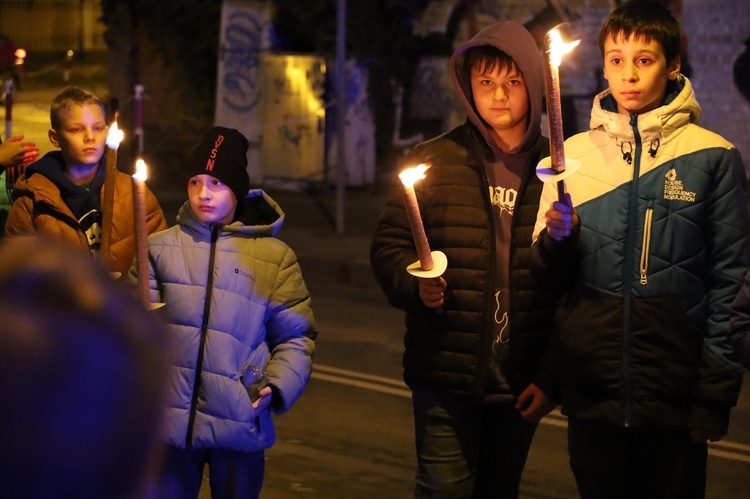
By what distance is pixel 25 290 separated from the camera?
1125 millimetres

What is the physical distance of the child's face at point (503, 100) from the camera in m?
3.87

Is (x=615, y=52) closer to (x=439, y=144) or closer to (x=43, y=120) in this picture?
(x=439, y=144)

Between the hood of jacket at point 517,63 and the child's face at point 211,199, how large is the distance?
833 millimetres

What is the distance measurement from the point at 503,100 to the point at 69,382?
2896 mm

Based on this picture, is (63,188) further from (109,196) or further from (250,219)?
(109,196)

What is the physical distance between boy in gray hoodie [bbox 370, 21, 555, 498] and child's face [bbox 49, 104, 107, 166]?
144cm

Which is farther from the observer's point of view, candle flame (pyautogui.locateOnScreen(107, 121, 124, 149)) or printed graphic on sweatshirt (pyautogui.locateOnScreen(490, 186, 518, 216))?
printed graphic on sweatshirt (pyautogui.locateOnScreen(490, 186, 518, 216))

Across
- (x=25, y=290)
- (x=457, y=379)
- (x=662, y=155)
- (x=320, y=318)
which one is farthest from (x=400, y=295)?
(x=320, y=318)

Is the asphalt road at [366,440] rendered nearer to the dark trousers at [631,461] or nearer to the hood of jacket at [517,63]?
the dark trousers at [631,461]

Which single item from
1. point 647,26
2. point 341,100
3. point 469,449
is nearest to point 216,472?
point 469,449

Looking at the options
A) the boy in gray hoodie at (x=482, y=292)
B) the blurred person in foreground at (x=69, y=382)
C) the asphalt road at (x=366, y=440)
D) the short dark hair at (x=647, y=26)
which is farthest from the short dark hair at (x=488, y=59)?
the blurred person in foreground at (x=69, y=382)

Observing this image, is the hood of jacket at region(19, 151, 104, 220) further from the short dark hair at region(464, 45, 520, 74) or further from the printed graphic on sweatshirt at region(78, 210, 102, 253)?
the short dark hair at region(464, 45, 520, 74)

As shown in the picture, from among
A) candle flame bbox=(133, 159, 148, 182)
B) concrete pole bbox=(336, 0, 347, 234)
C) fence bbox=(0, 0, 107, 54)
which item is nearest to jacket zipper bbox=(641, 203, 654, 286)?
candle flame bbox=(133, 159, 148, 182)

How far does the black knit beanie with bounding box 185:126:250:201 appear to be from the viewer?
4023 millimetres
